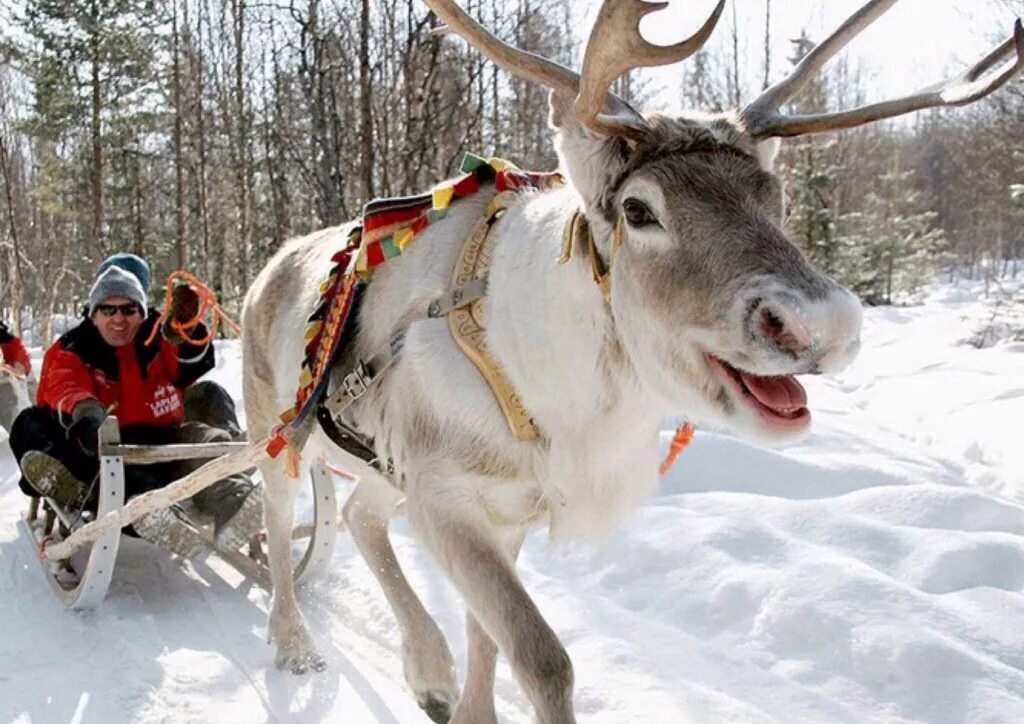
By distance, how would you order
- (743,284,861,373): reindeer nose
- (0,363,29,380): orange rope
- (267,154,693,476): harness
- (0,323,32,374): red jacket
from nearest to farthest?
(743,284,861,373): reindeer nose < (267,154,693,476): harness < (0,363,29,380): orange rope < (0,323,32,374): red jacket

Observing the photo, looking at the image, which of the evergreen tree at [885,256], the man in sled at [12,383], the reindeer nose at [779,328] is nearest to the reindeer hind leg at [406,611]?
the reindeer nose at [779,328]

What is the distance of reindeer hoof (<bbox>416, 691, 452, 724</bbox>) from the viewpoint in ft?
10.3

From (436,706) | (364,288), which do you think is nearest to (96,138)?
(364,288)

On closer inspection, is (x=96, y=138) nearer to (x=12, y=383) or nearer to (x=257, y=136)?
(x=257, y=136)

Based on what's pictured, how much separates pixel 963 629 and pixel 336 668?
2.36m

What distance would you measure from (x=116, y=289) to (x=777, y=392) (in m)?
4.10

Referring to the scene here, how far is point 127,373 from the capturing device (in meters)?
5.18

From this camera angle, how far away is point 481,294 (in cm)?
263

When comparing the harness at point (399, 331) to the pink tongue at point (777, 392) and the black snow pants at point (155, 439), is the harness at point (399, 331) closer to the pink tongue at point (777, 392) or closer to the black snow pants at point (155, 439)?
the pink tongue at point (777, 392)

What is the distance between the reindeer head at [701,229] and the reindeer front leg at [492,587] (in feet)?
2.13

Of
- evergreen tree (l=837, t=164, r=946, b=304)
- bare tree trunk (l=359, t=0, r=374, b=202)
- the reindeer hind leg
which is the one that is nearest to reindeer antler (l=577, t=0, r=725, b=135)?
the reindeer hind leg

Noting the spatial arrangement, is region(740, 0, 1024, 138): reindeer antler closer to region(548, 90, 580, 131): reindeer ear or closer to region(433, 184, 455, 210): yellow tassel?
region(548, 90, 580, 131): reindeer ear

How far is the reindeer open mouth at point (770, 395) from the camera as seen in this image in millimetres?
1928

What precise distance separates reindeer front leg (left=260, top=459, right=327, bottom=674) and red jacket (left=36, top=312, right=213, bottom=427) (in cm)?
120
